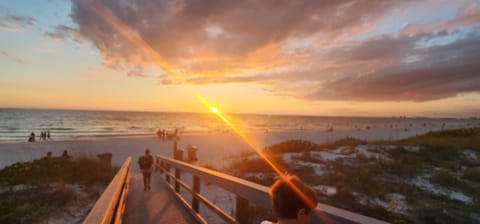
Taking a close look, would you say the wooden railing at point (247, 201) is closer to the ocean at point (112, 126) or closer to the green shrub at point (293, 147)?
the green shrub at point (293, 147)

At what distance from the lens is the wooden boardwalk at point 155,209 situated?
5648 millimetres

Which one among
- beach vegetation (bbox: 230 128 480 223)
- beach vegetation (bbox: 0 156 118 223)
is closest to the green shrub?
beach vegetation (bbox: 230 128 480 223)

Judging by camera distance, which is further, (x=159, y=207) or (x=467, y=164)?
(x=467, y=164)

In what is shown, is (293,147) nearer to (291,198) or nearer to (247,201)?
(247,201)

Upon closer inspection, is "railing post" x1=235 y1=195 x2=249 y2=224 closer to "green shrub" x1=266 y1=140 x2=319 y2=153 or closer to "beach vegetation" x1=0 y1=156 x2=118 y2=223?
"beach vegetation" x1=0 y1=156 x2=118 y2=223

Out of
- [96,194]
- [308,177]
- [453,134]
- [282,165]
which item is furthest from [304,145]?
[453,134]

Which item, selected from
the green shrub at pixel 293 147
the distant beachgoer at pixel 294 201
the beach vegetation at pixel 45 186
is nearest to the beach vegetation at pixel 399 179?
the green shrub at pixel 293 147

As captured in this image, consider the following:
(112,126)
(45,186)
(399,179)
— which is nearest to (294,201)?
(399,179)

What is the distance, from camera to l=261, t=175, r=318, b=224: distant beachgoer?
1525 mm

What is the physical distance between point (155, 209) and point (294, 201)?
5.61 m

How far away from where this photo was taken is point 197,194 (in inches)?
215

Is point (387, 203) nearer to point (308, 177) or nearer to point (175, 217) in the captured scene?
point (308, 177)

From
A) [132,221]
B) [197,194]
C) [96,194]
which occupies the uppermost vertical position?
[197,194]

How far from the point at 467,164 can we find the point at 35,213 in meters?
17.0
